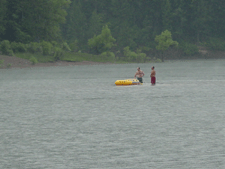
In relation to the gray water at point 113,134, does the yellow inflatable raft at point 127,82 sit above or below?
below

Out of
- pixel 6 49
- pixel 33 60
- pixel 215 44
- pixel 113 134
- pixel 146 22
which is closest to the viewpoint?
pixel 113 134

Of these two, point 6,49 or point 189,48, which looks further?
point 189,48

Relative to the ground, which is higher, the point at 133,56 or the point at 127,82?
the point at 127,82

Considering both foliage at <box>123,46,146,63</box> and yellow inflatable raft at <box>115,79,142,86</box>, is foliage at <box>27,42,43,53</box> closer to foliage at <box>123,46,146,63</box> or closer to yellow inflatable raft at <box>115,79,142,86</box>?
foliage at <box>123,46,146,63</box>

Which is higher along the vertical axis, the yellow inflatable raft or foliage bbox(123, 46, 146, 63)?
the yellow inflatable raft

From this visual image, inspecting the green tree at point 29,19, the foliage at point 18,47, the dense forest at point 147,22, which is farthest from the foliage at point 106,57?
the dense forest at point 147,22

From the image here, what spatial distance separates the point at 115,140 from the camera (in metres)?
14.6

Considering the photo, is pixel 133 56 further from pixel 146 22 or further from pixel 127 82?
pixel 127 82

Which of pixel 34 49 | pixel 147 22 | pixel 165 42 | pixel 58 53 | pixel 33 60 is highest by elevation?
pixel 147 22

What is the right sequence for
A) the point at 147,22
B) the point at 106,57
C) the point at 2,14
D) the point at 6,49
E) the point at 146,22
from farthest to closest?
the point at 146,22 < the point at 147,22 < the point at 106,57 < the point at 2,14 < the point at 6,49

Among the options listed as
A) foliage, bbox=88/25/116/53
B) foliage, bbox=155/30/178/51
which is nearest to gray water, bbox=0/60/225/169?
foliage, bbox=88/25/116/53

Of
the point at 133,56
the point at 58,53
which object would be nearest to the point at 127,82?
the point at 58,53

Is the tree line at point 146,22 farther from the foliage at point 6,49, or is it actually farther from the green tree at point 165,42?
the foliage at point 6,49

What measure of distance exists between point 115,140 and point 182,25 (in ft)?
445
